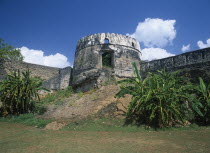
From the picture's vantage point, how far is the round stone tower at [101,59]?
496 inches

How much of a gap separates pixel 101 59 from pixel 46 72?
18.8ft

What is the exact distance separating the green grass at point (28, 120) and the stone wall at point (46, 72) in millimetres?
4952

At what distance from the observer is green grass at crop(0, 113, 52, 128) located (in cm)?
834

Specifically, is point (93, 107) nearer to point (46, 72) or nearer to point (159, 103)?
point (159, 103)

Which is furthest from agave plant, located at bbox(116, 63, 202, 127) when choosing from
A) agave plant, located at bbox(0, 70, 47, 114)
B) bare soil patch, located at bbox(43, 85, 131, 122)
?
agave plant, located at bbox(0, 70, 47, 114)

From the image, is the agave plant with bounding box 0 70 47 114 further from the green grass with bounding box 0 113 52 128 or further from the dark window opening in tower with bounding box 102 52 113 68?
the dark window opening in tower with bounding box 102 52 113 68

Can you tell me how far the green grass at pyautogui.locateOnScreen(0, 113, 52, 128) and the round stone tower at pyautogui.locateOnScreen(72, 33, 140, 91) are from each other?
14.4 feet

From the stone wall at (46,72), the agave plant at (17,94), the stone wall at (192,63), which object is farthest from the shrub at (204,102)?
the stone wall at (46,72)

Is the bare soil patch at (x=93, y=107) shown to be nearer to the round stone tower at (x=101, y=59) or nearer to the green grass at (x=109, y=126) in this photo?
the green grass at (x=109, y=126)

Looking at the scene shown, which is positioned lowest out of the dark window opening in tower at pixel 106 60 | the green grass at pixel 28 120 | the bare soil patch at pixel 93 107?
the green grass at pixel 28 120

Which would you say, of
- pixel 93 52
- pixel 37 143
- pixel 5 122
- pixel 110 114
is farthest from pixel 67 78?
pixel 37 143

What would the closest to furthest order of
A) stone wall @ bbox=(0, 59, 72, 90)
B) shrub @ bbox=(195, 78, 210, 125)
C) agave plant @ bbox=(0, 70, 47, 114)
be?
1. shrub @ bbox=(195, 78, 210, 125)
2. agave plant @ bbox=(0, 70, 47, 114)
3. stone wall @ bbox=(0, 59, 72, 90)

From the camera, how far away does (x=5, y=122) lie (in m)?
9.02

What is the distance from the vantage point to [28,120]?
906 cm
